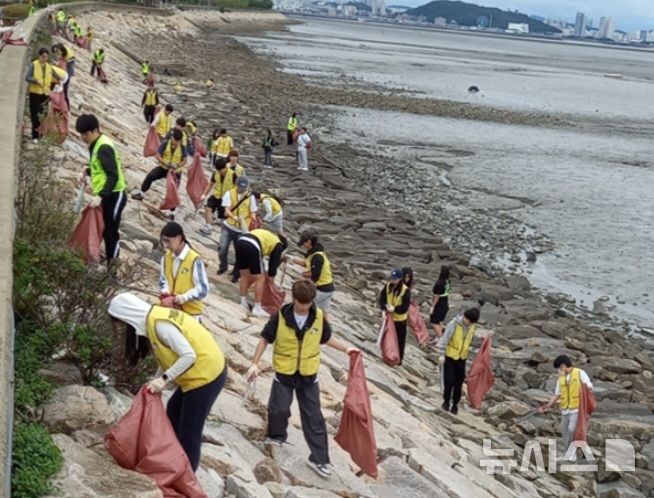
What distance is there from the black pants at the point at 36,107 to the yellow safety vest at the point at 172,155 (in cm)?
204

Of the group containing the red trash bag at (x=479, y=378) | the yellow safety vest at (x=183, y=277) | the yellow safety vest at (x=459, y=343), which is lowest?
the red trash bag at (x=479, y=378)

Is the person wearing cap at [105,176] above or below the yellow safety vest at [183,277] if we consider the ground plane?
above

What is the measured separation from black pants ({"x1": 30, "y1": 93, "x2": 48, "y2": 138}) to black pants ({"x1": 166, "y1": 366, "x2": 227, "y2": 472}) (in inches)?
335

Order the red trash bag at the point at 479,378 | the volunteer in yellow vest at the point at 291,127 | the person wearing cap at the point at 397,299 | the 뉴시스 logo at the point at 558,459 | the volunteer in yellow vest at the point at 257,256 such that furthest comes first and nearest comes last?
1. the volunteer in yellow vest at the point at 291,127
2. the person wearing cap at the point at 397,299
3. the red trash bag at the point at 479,378
4. the volunteer in yellow vest at the point at 257,256
5. the 뉴시스 logo at the point at 558,459

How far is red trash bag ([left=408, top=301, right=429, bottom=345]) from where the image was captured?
1334 cm

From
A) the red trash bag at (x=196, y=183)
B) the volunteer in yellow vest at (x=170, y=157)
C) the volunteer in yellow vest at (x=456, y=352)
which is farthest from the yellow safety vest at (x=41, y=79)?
the volunteer in yellow vest at (x=456, y=352)

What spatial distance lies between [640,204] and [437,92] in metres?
36.0

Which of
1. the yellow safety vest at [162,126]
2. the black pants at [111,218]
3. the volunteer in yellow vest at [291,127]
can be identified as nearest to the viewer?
the black pants at [111,218]

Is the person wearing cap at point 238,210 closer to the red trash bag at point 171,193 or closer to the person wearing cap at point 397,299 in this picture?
the red trash bag at point 171,193

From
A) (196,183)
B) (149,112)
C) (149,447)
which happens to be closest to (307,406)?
(149,447)

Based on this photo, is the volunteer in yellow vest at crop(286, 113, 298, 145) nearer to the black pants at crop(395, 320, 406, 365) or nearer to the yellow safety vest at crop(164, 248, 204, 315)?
the black pants at crop(395, 320, 406, 365)

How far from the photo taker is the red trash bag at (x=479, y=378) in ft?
37.8

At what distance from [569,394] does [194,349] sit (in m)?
6.45

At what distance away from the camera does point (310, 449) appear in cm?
731
